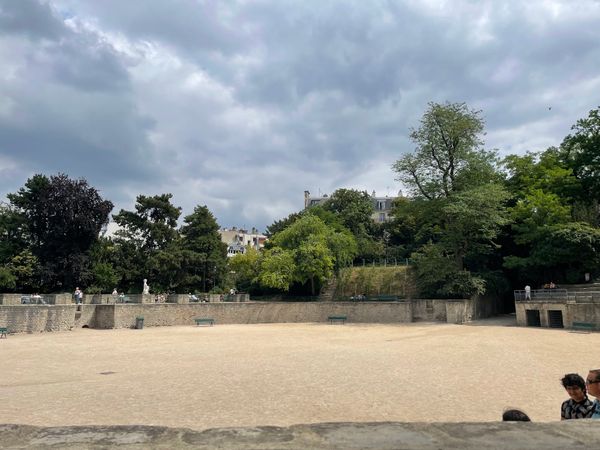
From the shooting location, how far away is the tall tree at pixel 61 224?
4200 centimetres

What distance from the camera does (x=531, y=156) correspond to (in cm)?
4566

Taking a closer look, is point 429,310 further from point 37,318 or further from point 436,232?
point 37,318

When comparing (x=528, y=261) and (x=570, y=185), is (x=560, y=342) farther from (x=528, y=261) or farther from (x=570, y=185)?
(x=570, y=185)

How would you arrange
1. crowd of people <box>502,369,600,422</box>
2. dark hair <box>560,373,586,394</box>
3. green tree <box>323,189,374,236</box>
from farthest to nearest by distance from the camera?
1. green tree <box>323,189,374,236</box>
2. dark hair <box>560,373,586,394</box>
3. crowd of people <box>502,369,600,422</box>

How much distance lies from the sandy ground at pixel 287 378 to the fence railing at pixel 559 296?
4.38 metres

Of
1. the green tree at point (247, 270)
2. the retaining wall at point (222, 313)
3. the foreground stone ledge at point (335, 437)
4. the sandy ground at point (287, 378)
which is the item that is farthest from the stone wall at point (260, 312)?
the foreground stone ledge at point (335, 437)

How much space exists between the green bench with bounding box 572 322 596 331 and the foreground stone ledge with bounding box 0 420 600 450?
94.5 feet

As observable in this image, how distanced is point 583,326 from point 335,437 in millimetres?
30523

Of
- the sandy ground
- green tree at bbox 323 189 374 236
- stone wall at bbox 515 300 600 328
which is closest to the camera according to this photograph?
the sandy ground

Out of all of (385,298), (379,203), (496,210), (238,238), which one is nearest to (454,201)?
(496,210)

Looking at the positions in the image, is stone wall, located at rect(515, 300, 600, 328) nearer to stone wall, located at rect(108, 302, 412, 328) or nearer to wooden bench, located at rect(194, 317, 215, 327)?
stone wall, located at rect(108, 302, 412, 328)

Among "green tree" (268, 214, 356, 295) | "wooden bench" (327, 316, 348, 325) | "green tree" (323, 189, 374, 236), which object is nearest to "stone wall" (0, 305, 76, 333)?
"green tree" (268, 214, 356, 295)

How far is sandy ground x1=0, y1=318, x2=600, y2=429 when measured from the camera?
10445 mm

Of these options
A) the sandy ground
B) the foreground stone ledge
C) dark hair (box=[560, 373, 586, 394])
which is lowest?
the sandy ground
